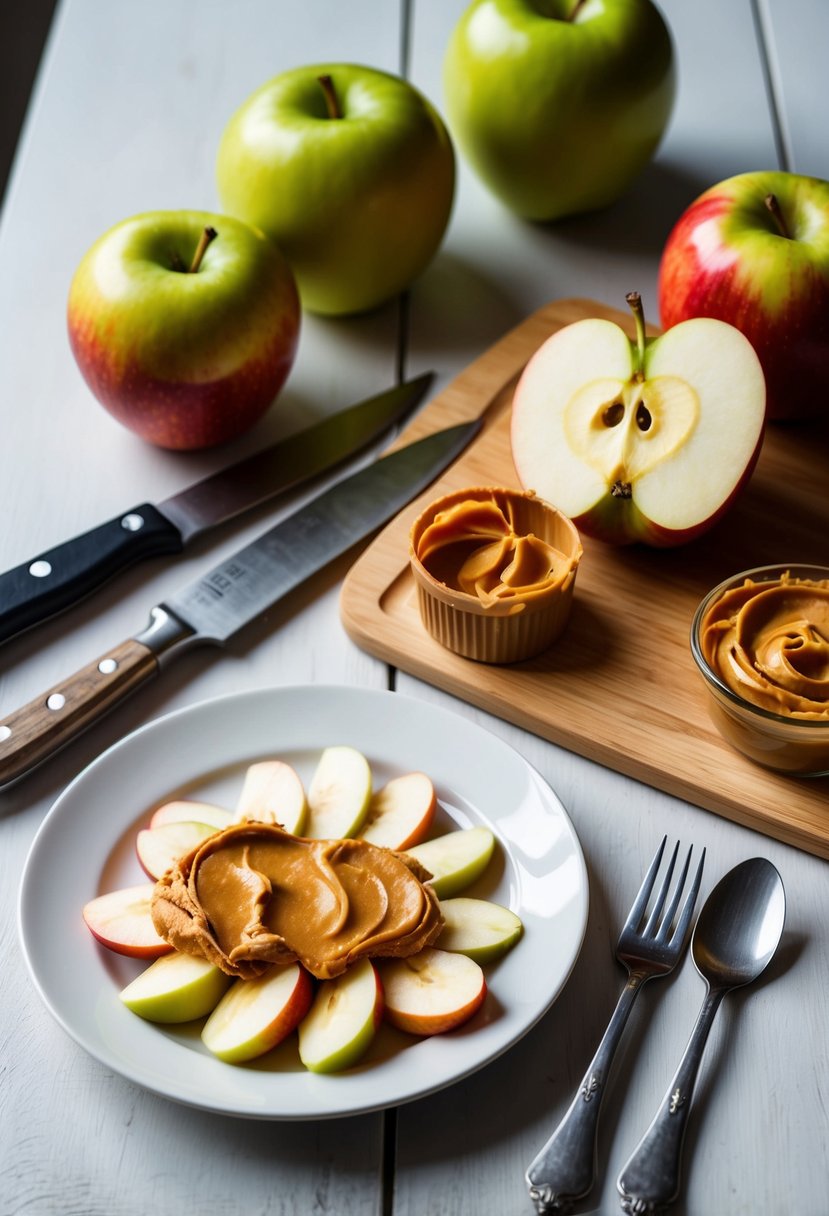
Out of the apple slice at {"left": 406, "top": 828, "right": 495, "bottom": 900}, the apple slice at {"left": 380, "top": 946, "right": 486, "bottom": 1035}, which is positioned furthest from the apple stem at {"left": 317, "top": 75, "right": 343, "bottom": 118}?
the apple slice at {"left": 380, "top": 946, "right": 486, "bottom": 1035}

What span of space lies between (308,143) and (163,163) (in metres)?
0.55

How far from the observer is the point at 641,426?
4.17 ft

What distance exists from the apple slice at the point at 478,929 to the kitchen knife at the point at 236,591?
411mm

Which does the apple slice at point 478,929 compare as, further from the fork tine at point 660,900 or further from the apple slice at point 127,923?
the apple slice at point 127,923

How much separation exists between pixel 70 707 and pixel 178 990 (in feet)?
1.10

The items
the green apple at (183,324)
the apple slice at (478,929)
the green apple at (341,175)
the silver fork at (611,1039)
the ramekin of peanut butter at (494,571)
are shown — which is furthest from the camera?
the green apple at (341,175)

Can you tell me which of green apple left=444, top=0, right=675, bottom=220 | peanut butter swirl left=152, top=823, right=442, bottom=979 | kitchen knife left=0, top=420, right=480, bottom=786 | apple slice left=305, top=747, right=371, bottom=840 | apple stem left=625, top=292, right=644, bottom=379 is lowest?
apple slice left=305, top=747, right=371, bottom=840

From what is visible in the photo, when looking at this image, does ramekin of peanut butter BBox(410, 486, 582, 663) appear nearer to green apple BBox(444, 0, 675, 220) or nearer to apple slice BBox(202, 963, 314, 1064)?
apple slice BBox(202, 963, 314, 1064)

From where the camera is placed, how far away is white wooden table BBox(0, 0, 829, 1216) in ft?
2.84

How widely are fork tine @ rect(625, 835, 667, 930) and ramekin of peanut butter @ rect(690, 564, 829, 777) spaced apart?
5.5 inches

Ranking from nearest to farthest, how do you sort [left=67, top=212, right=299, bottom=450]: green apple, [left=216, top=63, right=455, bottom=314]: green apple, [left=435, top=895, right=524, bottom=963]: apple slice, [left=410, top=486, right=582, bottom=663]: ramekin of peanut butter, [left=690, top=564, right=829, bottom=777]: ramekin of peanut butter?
[left=435, top=895, right=524, bottom=963]: apple slice
[left=690, top=564, right=829, bottom=777]: ramekin of peanut butter
[left=410, top=486, right=582, bottom=663]: ramekin of peanut butter
[left=67, top=212, right=299, bottom=450]: green apple
[left=216, top=63, right=455, bottom=314]: green apple

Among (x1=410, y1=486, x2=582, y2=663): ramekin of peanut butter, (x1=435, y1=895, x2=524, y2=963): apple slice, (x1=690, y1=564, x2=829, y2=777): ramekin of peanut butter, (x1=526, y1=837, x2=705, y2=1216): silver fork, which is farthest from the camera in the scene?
(x1=410, y1=486, x2=582, y2=663): ramekin of peanut butter

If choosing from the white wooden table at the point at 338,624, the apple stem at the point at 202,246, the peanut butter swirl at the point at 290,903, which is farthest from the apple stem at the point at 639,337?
the peanut butter swirl at the point at 290,903

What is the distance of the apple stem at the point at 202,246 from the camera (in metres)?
1.36
